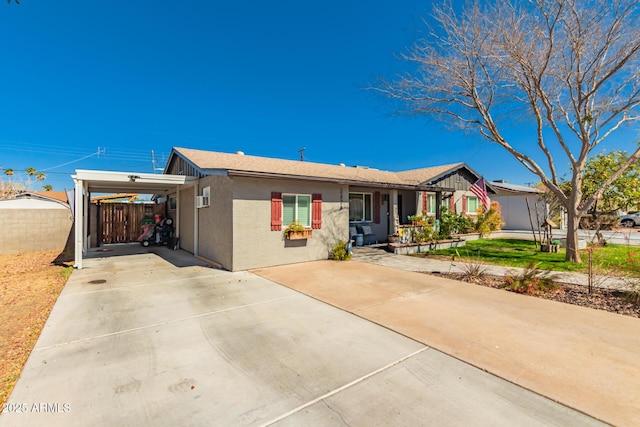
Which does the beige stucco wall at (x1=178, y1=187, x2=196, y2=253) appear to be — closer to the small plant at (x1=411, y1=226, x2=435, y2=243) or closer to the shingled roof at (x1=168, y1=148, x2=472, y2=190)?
the shingled roof at (x1=168, y1=148, x2=472, y2=190)

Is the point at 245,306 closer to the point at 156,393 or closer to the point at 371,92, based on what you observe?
the point at 156,393

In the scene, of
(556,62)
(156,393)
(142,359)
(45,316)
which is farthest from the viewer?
(556,62)

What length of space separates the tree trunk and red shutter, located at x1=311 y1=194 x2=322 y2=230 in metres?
8.20

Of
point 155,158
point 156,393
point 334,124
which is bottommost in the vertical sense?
point 156,393

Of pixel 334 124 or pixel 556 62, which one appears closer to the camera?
pixel 556 62

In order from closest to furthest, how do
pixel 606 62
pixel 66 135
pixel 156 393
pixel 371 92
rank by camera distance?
pixel 156 393 < pixel 606 62 < pixel 371 92 < pixel 66 135

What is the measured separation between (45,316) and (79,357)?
2061 mm

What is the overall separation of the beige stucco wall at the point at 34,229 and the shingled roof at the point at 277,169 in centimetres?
506

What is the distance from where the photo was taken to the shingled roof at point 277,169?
8.34 m

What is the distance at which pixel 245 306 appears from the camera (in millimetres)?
5012

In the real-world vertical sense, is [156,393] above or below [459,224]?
below

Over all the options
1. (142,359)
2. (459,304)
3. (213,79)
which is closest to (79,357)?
(142,359)

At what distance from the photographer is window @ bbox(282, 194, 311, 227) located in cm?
878

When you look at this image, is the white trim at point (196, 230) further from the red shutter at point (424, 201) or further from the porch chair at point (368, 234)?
the red shutter at point (424, 201)
